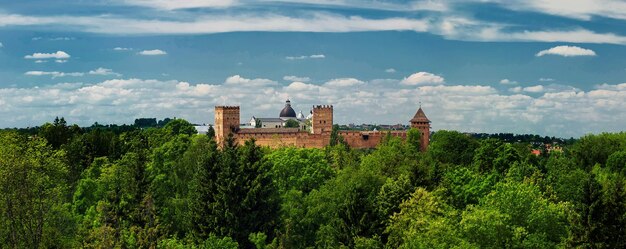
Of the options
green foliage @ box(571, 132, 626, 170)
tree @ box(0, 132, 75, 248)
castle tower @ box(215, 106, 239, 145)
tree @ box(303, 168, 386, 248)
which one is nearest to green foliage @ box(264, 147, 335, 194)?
tree @ box(303, 168, 386, 248)

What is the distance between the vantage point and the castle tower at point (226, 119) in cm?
15938

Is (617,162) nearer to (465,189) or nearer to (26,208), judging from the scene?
(465,189)

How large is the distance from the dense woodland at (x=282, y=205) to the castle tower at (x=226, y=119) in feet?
271

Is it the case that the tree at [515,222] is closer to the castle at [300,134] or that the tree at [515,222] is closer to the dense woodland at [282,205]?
the dense woodland at [282,205]

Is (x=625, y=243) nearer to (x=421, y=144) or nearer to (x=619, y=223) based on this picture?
(x=619, y=223)

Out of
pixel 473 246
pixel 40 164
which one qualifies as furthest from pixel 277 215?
pixel 473 246

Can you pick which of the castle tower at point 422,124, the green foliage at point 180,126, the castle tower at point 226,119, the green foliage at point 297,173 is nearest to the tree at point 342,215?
the green foliage at point 297,173

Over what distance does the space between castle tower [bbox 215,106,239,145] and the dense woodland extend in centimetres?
8255

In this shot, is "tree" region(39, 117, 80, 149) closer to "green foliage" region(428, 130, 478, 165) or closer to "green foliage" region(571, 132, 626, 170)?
"green foliage" region(428, 130, 478, 165)

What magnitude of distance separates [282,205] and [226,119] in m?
105

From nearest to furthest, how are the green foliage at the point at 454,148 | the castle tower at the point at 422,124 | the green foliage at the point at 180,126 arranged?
the green foliage at the point at 454,148
the green foliage at the point at 180,126
the castle tower at the point at 422,124

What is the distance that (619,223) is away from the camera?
4447 centimetres

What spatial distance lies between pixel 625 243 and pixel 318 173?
2741cm

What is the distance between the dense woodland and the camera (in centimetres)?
4269
